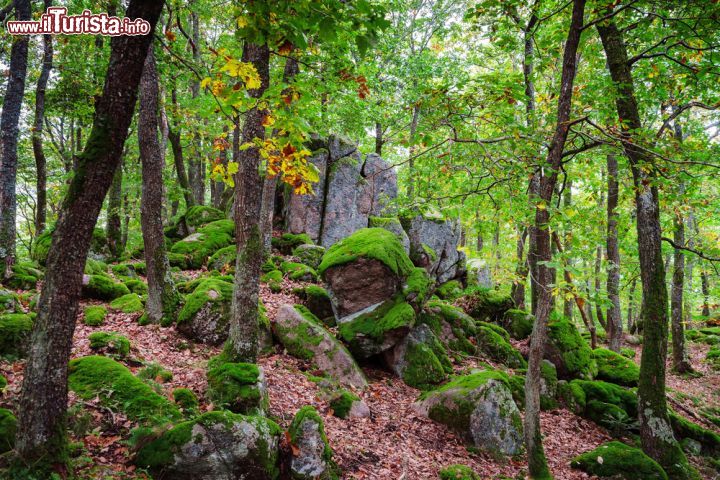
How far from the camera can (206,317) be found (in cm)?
842

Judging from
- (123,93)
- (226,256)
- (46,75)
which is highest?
(46,75)

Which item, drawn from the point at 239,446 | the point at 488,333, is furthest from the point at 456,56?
the point at 239,446

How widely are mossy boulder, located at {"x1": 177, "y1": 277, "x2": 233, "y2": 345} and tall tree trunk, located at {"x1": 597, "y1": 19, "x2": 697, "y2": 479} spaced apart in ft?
29.9

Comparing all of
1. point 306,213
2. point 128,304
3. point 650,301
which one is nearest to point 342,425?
point 128,304

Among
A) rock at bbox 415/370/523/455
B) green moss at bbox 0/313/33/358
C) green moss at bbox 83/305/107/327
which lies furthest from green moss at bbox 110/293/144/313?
rock at bbox 415/370/523/455

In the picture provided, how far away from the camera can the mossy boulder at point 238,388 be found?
19.8 ft

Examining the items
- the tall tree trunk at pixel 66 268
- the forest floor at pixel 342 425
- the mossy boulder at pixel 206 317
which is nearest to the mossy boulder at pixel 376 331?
the forest floor at pixel 342 425

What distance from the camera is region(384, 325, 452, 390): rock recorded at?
9.85 meters

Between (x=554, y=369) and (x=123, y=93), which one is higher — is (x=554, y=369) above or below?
below

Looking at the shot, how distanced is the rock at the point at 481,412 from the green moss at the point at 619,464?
1283 millimetres

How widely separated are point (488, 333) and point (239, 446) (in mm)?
9273

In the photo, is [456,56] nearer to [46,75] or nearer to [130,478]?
[46,75]

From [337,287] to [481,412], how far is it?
4.62 m

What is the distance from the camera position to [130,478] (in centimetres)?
431
